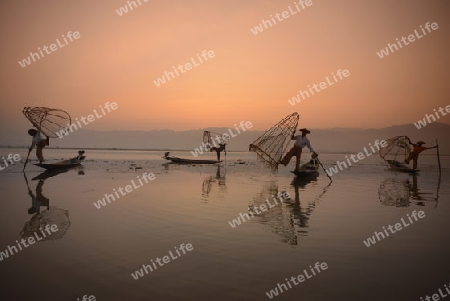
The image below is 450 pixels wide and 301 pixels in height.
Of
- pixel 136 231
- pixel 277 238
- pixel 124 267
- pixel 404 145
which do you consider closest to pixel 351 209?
pixel 277 238

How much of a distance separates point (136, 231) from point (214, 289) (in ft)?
12.7

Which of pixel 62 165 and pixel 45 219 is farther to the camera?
pixel 62 165

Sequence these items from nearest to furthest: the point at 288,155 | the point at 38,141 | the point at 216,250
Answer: the point at 216,250 → the point at 288,155 → the point at 38,141

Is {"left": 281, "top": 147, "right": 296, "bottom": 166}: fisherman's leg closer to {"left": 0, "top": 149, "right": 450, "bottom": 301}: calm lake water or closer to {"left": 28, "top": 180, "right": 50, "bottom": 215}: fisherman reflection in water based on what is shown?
{"left": 0, "top": 149, "right": 450, "bottom": 301}: calm lake water

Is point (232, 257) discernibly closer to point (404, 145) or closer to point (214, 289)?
point (214, 289)

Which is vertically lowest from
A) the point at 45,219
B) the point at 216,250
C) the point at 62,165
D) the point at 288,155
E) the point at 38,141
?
the point at 288,155

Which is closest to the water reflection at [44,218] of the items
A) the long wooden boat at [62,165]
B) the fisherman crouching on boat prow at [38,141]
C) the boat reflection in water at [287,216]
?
the boat reflection in water at [287,216]

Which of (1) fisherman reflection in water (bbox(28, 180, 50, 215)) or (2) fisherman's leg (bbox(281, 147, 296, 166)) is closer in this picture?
(1) fisherman reflection in water (bbox(28, 180, 50, 215))

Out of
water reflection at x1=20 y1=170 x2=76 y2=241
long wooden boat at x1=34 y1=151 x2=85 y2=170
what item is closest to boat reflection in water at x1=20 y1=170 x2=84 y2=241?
water reflection at x1=20 y1=170 x2=76 y2=241

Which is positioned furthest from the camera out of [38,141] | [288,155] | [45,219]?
[38,141]

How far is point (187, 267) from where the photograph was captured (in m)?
5.39

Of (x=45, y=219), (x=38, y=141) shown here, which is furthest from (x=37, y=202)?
(x=38, y=141)

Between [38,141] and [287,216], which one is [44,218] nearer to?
[287,216]

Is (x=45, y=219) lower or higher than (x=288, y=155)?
higher
